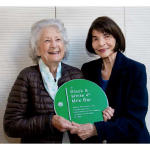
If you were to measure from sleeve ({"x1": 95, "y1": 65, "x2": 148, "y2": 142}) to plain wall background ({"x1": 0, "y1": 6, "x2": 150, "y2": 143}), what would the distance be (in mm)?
617

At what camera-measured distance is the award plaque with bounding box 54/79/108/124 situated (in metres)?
1.31

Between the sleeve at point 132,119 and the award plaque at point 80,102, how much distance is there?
0.30 ft

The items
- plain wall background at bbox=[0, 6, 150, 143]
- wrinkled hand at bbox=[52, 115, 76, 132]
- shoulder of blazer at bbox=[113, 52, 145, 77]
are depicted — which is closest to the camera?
wrinkled hand at bbox=[52, 115, 76, 132]

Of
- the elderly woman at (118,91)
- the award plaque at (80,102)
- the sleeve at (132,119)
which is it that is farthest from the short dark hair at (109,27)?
the award plaque at (80,102)

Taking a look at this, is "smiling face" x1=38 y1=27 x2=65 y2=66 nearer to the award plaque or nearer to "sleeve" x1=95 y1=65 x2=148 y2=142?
the award plaque

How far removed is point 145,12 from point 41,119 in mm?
1495

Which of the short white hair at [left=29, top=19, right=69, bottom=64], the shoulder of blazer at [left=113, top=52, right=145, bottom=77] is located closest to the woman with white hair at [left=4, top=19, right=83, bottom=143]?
the short white hair at [left=29, top=19, right=69, bottom=64]

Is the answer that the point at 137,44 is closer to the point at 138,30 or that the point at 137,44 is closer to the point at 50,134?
the point at 138,30

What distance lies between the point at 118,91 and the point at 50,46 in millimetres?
628

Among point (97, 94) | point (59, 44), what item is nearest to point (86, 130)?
point (97, 94)

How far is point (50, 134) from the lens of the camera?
140 cm

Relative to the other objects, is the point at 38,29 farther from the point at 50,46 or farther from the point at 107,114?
the point at 107,114

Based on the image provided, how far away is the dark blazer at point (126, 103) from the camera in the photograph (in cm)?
132

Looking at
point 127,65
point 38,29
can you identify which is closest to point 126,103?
point 127,65
